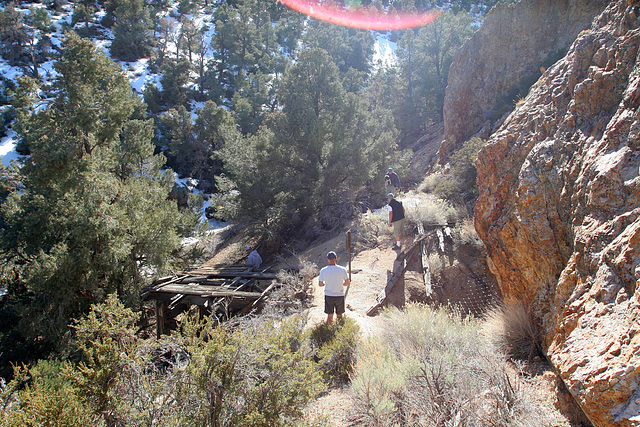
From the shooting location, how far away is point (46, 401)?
2.58 meters

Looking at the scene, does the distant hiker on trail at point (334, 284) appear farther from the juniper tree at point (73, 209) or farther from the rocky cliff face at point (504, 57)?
the rocky cliff face at point (504, 57)

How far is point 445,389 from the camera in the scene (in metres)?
3.44

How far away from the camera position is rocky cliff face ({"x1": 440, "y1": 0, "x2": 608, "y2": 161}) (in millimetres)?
17062

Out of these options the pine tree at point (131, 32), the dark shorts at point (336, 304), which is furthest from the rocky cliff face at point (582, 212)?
the pine tree at point (131, 32)

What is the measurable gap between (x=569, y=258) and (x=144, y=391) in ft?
14.1

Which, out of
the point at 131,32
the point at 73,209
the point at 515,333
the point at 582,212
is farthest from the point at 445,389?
the point at 131,32

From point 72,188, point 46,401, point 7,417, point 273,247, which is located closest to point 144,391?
point 46,401

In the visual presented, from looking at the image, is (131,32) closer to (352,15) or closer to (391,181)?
(352,15)

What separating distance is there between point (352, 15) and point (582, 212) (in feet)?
214

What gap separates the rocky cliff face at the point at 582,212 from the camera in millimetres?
2529

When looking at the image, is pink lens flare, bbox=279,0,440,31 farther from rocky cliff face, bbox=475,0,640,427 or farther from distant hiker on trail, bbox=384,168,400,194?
rocky cliff face, bbox=475,0,640,427

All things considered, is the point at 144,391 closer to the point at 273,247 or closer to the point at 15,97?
the point at 15,97

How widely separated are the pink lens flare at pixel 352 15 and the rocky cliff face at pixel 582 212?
5569 cm

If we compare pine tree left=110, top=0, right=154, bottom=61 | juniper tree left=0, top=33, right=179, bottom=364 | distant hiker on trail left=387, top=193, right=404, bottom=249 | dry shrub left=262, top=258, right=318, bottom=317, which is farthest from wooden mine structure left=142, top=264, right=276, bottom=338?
pine tree left=110, top=0, right=154, bottom=61
